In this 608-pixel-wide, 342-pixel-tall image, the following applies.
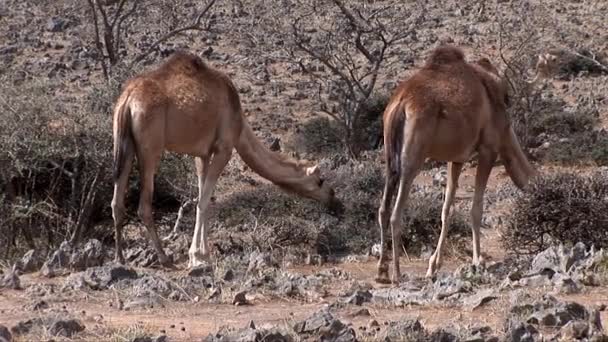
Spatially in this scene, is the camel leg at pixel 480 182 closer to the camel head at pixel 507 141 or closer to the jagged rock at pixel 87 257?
the camel head at pixel 507 141

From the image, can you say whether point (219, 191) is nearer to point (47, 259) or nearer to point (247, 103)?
point (47, 259)

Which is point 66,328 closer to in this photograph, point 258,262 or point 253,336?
point 253,336

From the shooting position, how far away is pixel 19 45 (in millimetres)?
37562

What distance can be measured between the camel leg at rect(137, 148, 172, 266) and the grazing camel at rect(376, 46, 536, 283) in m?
2.36

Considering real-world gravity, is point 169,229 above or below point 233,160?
below

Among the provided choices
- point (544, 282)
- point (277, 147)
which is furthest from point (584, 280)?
point (277, 147)

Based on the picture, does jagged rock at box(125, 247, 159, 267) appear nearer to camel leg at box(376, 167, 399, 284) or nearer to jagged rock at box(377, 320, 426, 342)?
Answer: camel leg at box(376, 167, 399, 284)

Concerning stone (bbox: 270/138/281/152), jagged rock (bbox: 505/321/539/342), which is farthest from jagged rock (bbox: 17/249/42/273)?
stone (bbox: 270/138/281/152)

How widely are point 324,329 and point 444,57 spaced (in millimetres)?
5415

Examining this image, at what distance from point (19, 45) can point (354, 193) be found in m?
24.0

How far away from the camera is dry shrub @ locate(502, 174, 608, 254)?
11.5 m

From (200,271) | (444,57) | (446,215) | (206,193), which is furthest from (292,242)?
(200,271)

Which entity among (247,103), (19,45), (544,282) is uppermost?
(19,45)

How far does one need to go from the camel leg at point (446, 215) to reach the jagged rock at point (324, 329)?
390 cm
